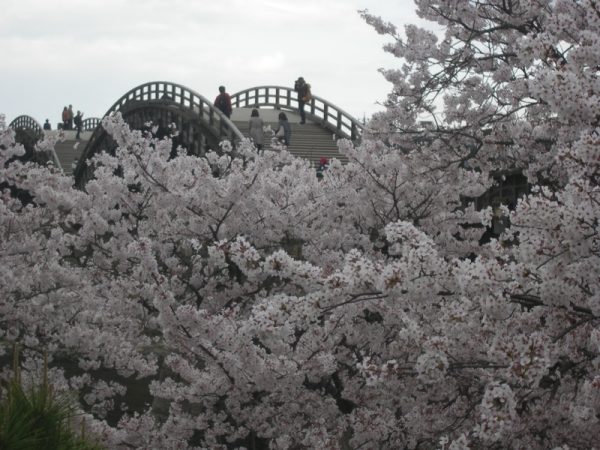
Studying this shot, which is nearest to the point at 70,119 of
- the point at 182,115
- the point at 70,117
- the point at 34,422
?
the point at 70,117

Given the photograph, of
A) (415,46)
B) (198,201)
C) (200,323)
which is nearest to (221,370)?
(200,323)

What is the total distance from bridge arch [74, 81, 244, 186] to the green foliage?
742 inches

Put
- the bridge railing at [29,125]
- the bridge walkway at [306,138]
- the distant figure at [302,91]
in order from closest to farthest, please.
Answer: the bridge walkway at [306,138]
the distant figure at [302,91]
the bridge railing at [29,125]

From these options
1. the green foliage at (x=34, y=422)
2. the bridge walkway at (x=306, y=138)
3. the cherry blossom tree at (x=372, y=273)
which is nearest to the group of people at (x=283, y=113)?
the bridge walkway at (x=306, y=138)

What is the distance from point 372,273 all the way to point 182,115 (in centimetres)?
2729

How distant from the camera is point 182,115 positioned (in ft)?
104

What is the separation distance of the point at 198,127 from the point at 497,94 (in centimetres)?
2063

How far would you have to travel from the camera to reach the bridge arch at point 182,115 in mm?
28109

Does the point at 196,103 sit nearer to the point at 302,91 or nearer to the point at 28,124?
the point at 302,91

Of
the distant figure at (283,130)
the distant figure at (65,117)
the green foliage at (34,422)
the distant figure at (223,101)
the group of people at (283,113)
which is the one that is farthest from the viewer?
the distant figure at (65,117)

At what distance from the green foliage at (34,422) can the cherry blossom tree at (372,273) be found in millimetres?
1202

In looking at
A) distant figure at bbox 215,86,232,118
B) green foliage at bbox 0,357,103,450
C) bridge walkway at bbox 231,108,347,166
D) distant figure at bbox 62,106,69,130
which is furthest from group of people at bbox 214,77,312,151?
distant figure at bbox 62,106,69,130

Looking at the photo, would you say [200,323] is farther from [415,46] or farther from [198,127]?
[198,127]

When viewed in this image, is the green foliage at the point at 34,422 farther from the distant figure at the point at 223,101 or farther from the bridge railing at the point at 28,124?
the bridge railing at the point at 28,124
